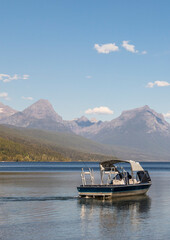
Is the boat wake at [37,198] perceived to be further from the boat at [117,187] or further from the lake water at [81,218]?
the boat at [117,187]

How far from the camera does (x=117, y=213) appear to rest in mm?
50094

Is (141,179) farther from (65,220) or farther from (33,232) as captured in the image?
(33,232)

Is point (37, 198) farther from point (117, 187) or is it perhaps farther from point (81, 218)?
point (81, 218)

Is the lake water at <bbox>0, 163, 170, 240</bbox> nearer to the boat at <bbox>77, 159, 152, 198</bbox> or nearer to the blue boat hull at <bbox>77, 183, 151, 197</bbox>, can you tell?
the blue boat hull at <bbox>77, 183, 151, 197</bbox>

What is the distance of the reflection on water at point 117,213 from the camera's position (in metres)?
40.4

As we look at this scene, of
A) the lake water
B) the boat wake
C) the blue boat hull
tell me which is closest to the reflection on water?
the lake water

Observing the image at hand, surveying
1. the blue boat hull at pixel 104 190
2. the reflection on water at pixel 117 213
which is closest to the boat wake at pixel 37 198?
the blue boat hull at pixel 104 190

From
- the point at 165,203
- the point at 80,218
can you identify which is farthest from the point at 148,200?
the point at 80,218

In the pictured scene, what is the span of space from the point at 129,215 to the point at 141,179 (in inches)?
1035

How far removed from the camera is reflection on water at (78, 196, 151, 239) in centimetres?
4044

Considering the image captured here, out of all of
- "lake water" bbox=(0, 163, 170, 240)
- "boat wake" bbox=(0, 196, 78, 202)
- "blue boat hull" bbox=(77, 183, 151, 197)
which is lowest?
"lake water" bbox=(0, 163, 170, 240)

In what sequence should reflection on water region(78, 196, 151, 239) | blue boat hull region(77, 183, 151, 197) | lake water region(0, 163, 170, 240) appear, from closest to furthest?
lake water region(0, 163, 170, 240) → reflection on water region(78, 196, 151, 239) → blue boat hull region(77, 183, 151, 197)

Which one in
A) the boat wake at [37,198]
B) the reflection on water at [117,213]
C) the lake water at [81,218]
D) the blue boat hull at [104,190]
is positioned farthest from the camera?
the blue boat hull at [104,190]

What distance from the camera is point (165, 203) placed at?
60.8 metres
